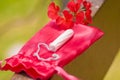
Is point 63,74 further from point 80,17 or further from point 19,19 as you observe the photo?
point 19,19

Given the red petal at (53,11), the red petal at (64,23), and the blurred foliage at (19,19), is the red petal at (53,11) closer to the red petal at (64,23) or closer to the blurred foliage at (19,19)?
the red petal at (64,23)

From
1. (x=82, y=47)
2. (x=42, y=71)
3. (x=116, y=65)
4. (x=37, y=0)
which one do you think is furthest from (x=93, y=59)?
(x=37, y=0)

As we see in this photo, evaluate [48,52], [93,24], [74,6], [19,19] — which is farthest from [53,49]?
[19,19]

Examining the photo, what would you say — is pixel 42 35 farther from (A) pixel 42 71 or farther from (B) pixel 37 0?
(B) pixel 37 0

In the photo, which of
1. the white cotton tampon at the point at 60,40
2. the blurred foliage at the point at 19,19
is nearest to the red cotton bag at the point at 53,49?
the white cotton tampon at the point at 60,40

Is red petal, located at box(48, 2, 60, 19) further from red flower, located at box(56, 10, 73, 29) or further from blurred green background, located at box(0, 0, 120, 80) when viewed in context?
blurred green background, located at box(0, 0, 120, 80)

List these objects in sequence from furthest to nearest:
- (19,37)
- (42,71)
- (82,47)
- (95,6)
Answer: (19,37) → (95,6) → (82,47) → (42,71)

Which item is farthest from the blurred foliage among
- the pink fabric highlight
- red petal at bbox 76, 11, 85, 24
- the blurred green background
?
the pink fabric highlight
